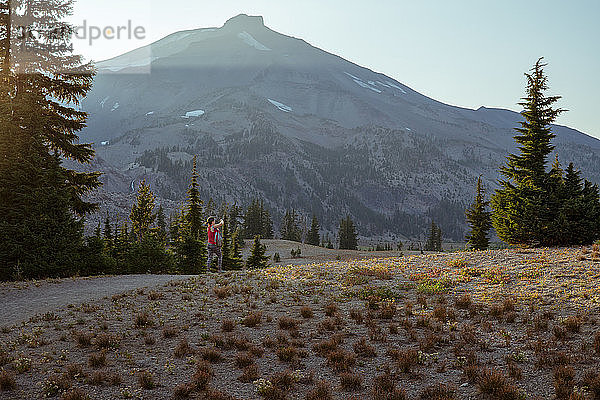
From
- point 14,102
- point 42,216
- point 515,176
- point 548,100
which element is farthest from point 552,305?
point 14,102

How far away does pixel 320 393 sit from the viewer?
7.75m

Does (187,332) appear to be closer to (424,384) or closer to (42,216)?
(424,384)

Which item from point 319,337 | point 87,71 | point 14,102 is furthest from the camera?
point 87,71

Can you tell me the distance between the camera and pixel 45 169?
2297cm

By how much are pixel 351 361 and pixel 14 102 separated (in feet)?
79.5

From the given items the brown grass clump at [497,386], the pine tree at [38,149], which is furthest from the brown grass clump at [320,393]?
the pine tree at [38,149]

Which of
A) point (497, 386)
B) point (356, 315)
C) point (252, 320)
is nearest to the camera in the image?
point (497, 386)

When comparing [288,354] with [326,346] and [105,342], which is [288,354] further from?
[105,342]

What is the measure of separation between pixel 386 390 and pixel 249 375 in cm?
295

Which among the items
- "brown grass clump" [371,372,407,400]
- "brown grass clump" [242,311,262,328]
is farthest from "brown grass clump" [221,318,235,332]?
"brown grass clump" [371,372,407,400]

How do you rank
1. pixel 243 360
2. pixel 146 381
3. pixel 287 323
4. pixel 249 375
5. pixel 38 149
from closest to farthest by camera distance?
pixel 146 381
pixel 249 375
pixel 243 360
pixel 287 323
pixel 38 149

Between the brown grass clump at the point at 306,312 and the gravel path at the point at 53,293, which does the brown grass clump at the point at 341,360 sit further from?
the gravel path at the point at 53,293

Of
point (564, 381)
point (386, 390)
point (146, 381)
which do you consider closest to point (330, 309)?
point (386, 390)

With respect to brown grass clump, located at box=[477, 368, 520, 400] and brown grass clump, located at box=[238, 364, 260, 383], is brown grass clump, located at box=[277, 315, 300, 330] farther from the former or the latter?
brown grass clump, located at box=[477, 368, 520, 400]
